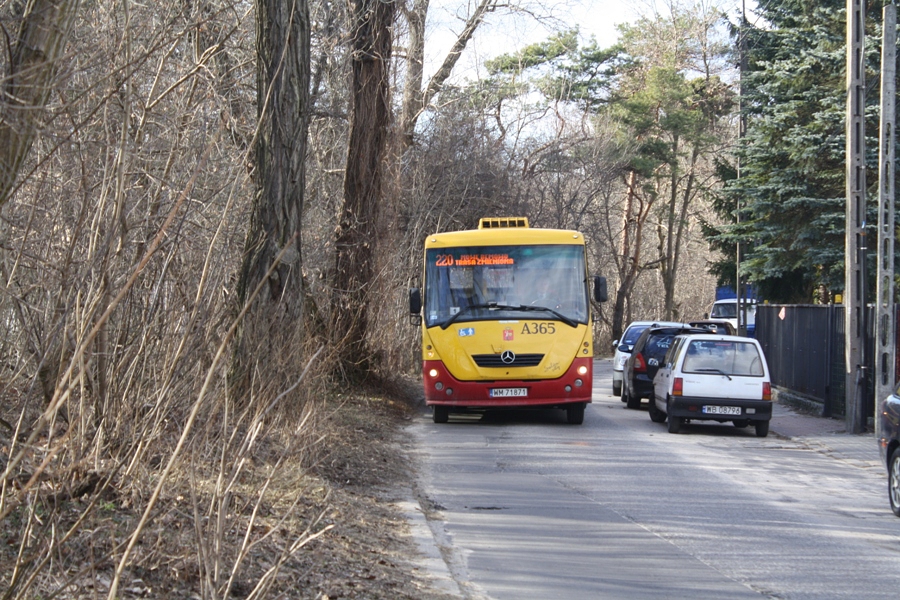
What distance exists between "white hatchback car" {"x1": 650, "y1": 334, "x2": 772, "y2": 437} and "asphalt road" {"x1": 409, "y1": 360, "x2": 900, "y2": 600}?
53 cm

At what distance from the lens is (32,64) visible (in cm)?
486

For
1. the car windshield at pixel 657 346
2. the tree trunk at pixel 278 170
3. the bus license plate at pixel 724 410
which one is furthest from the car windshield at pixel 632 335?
the tree trunk at pixel 278 170

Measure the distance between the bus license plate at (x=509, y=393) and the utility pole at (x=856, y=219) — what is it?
5.47 m

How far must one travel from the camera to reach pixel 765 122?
27.7 meters

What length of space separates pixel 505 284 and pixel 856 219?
584cm

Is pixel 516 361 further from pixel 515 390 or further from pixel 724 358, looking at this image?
pixel 724 358

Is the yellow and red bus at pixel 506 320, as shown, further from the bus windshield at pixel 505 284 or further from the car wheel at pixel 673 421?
the car wheel at pixel 673 421

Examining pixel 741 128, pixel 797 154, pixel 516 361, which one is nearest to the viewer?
pixel 516 361

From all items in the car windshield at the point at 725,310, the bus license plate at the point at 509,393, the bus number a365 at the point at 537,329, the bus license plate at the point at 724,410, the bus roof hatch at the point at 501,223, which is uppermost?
the bus roof hatch at the point at 501,223

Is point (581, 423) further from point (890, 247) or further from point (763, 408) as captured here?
point (890, 247)

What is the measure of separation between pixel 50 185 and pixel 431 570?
3750mm

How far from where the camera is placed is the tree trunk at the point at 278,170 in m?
11.1

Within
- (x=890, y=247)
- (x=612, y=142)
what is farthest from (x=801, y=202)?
(x=612, y=142)

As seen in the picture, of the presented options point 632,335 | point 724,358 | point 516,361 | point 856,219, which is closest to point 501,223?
point 516,361
